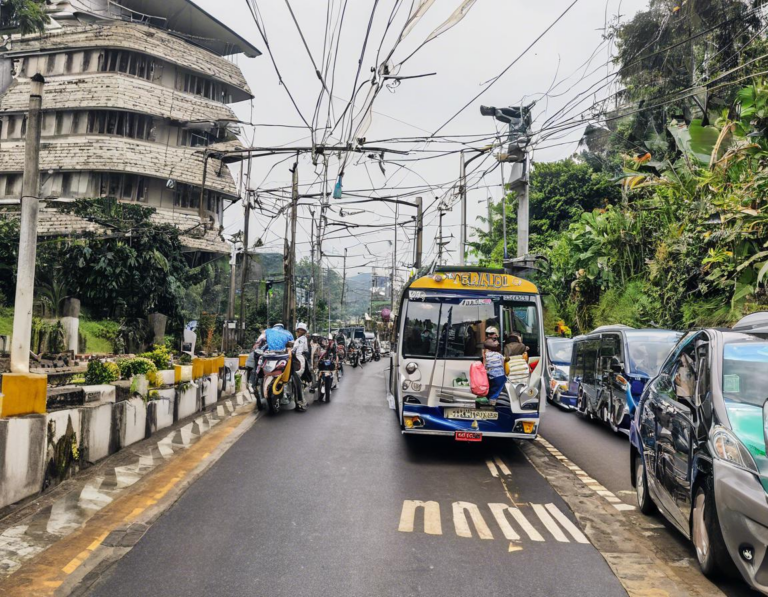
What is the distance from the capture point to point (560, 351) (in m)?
21.1

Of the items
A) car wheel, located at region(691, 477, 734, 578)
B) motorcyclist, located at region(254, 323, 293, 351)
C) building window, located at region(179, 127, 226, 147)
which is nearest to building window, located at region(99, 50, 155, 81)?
building window, located at region(179, 127, 226, 147)

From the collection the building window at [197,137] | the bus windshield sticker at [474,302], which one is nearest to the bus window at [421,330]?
the bus windshield sticker at [474,302]

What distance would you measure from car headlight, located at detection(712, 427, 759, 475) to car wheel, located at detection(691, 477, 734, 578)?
238 mm

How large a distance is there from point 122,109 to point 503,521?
37.1 m

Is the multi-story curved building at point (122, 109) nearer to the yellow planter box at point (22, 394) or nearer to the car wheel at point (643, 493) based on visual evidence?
the yellow planter box at point (22, 394)

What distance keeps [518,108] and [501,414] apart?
981 centimetres

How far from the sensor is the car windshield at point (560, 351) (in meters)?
20.5

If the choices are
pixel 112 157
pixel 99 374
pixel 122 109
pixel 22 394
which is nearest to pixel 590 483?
pixel 22 394

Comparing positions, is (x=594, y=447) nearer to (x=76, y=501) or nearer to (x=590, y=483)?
(x=590, y=483)

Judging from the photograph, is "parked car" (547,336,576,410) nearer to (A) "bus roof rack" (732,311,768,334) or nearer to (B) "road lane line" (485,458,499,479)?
(B) "road lane line" (485,458,499,479)

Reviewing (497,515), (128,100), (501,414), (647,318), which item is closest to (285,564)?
(497,515)

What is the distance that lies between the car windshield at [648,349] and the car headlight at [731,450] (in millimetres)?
8073

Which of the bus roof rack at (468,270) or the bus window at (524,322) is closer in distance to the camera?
the bus window at (524,322)

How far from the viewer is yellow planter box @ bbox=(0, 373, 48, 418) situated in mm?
7047
